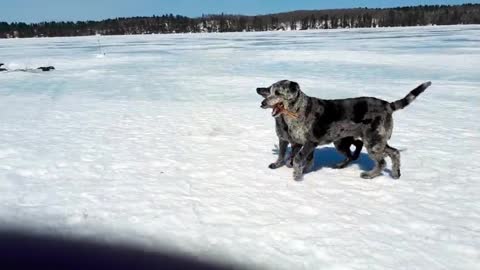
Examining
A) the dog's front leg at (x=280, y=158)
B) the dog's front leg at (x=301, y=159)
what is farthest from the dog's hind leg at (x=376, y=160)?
the dog's front leg at (x=280, y=158)

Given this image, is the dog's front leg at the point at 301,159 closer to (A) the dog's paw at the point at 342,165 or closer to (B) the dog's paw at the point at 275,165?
(B) the dog's paw at the point at 275,165

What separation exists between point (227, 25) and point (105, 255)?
116595 mm

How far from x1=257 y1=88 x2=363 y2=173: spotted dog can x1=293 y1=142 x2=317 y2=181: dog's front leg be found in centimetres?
18

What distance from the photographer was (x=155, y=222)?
15.9 feet

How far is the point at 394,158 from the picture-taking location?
6250 millimetres

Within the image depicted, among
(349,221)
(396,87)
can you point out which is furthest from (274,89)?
(396,87)

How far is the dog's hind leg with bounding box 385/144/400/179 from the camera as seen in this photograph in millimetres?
6235

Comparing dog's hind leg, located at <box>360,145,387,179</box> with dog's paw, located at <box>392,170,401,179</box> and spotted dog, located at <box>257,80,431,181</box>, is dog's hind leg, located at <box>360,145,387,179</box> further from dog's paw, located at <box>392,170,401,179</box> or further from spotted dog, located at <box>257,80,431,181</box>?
dog's paw, located at <box>392,170,401,179</box>

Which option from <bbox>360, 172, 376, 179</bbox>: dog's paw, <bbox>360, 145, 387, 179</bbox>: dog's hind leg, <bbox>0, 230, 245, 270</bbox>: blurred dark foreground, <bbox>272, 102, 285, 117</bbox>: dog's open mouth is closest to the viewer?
<bbox>0, 230, 245, 270</bbox>: blurred dark foreground

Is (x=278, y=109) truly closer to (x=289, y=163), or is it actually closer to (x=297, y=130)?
(x=297, y=130)

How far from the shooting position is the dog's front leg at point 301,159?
6004 millimetres

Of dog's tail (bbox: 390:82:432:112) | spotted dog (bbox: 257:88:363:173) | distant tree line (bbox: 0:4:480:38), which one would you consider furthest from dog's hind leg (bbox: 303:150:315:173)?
distant tree line (bbox: 0:4:480:38)

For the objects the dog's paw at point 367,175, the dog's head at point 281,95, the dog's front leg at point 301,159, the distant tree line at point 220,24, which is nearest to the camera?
the dog's head at point 281,95

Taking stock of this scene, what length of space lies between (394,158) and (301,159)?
133cm
